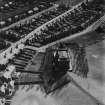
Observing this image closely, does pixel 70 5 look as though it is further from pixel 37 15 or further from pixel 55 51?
pixel 55 51

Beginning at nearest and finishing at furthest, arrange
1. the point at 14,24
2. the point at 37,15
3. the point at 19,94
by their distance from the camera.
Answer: the point at 19,94 → the point at 14,24 → the point at 37,15

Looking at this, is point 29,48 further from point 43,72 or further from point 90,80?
point 90,80

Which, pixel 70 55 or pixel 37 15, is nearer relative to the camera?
pixel 70 55

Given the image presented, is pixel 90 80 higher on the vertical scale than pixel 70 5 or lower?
lower

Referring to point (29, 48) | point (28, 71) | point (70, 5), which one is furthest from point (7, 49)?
point (70, 5)

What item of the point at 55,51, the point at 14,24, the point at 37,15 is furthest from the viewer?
the point at 37,15

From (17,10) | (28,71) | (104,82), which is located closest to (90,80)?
(104,82)

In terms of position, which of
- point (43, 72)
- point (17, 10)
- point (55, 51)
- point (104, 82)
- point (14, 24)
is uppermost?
point (17, 10)
